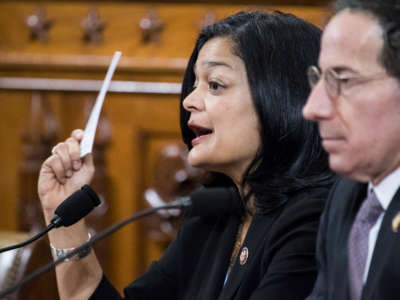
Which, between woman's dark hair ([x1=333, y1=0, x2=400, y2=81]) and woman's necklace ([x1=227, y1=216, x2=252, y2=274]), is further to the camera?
woman's necklace ([x1=227, y1=216, x2=252, y2=274])

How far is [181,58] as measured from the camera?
7.98ft

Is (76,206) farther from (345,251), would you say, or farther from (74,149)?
(345,251)

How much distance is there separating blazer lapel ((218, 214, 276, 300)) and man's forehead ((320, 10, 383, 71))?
0.42 m

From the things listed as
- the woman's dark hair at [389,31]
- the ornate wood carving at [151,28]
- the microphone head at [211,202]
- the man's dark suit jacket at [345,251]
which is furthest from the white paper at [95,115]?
the ornate wood carving at [151,28]

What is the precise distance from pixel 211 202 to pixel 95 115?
308 millimetres

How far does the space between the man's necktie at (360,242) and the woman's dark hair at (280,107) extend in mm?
309

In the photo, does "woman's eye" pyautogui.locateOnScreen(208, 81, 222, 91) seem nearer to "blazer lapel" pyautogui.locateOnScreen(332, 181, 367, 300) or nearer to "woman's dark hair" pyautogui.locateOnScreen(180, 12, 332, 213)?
"woman's dark hair" pyautogui.locateOnScreen(180, 12, 332, 213)

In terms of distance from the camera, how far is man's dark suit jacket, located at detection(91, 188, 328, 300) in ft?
3.64

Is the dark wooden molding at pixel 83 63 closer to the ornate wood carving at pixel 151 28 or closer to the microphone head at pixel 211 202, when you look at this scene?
the ornate wood carving at pixel 151 28

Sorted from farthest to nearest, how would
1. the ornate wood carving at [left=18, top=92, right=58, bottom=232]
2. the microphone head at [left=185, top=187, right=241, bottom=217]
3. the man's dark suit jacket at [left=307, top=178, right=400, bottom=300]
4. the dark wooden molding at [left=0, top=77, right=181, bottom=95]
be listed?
the dark wooden molding at [left=0, top=77, right=181, bottom=95] < the ornate wood carving at [left=18, top=92, right=58, bottom=232] < the microphone head at [left=185, top=187, right=241, bottom=217] < the man's dark suit jacket at [left=307, top=178, right=400, bottom=300]

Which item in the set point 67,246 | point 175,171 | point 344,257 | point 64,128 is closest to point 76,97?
point 64,128

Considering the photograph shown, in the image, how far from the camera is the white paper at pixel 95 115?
4.13 ft

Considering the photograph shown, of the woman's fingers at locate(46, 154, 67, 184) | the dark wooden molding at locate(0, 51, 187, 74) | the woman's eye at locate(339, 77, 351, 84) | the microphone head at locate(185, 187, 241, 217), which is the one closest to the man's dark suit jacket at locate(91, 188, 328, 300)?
the microphone head at locate(185, 187, 241, 217)

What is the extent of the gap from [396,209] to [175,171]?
4.98ft
